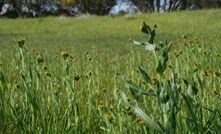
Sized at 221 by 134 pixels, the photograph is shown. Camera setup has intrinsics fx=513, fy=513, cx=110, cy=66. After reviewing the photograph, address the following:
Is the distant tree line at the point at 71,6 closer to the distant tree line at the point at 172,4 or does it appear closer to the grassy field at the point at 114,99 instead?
the distant tree line at the point at 172,4

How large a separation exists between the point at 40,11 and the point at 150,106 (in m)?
54.8

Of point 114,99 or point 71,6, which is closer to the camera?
point 114,99

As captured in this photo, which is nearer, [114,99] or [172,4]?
[114,99]

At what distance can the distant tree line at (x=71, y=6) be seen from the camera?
56531 mm

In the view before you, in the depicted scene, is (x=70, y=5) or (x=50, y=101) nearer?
(x=50, y=101)

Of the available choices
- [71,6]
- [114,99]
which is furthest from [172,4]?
[114,99]

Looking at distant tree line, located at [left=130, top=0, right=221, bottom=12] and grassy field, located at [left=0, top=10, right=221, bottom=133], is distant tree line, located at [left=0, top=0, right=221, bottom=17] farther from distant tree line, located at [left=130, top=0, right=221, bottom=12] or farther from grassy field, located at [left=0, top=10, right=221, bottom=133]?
grassy field, located at [left=0, top=10, right=221, bottom=133]

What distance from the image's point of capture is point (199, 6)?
6266 centimetres

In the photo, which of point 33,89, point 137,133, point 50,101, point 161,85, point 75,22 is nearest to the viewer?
point 161,85

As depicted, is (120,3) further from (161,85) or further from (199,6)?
(161,85)

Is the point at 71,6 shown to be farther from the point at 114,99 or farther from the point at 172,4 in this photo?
the point at 114,99

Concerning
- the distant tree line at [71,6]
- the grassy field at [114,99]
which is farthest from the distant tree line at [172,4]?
the grassy field at [114,99]

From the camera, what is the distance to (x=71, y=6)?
58.9 meters

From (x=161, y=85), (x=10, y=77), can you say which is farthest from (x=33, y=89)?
(x=10, y=77)
